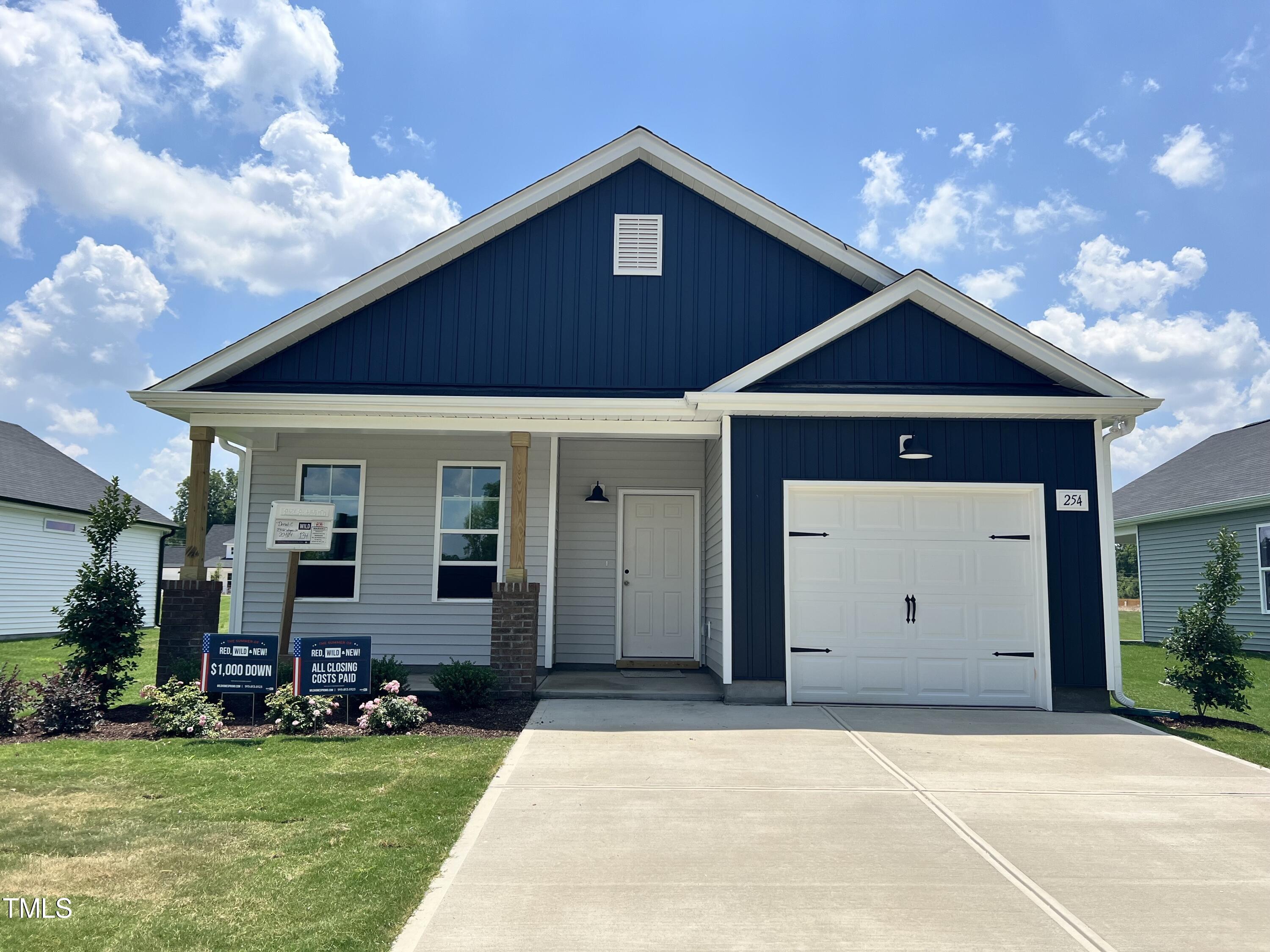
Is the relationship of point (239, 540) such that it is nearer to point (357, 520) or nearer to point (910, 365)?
point (357, 520)

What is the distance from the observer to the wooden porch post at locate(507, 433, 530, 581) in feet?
29.8

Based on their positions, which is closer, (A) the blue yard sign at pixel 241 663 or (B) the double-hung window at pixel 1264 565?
(A) the blue yard sign at pixel 241 663

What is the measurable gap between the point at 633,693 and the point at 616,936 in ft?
17.7

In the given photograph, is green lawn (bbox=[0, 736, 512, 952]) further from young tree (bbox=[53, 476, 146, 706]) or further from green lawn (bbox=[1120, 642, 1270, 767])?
green lawn (bbox=[1120, 642, 1270, 767])

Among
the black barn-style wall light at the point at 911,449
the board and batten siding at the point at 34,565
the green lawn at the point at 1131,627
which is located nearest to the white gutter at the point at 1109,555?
the black barn-style wall light at the point at 911,449

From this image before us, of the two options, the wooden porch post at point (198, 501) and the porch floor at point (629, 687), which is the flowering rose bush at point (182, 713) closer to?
the wooden porch post at point (198, 501)

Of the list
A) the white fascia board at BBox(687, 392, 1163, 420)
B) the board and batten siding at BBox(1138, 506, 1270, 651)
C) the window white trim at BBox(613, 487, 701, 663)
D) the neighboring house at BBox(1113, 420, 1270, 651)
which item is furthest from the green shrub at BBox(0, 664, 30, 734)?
the neighboring house at BBox(1113, 420, 1270, 651)

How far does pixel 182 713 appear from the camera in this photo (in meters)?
7.34

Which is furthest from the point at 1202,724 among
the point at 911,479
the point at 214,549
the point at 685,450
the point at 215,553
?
the point at 214,549

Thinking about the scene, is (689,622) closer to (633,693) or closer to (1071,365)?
(633,693)

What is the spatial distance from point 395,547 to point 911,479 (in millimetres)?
6397

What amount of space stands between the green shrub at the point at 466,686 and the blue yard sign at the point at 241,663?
154 centimetres

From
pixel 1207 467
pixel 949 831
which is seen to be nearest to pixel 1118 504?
pixel 1207 467

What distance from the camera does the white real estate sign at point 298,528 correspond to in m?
9.22
